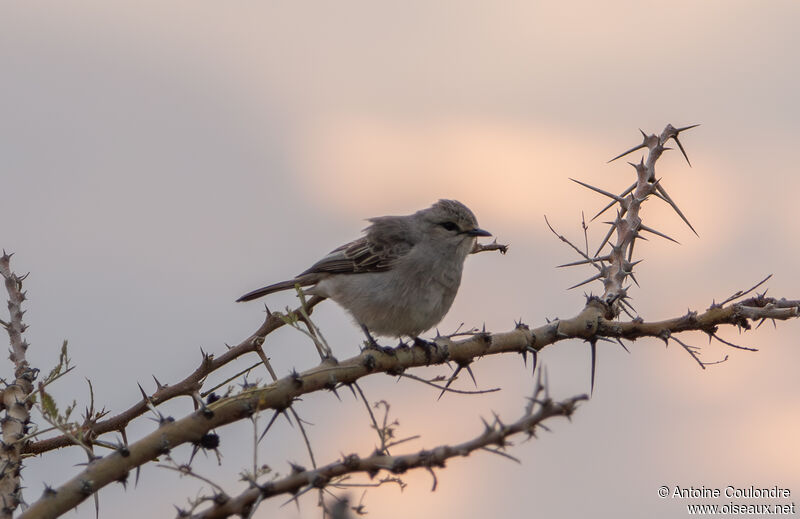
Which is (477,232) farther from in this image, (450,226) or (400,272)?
(400,272)

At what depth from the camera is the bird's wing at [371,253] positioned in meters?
9.06

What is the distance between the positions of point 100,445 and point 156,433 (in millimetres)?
509

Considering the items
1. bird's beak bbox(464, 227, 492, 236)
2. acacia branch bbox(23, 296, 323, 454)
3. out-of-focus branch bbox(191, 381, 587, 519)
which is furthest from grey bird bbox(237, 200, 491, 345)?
out-of-focus branch bbox(191, 381, 587, 519)

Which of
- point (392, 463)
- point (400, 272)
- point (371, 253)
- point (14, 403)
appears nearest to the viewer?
point (392, 463)

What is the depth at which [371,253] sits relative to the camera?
30.1 feet

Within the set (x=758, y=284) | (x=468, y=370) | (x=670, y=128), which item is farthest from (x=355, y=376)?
(x=670, y=128)

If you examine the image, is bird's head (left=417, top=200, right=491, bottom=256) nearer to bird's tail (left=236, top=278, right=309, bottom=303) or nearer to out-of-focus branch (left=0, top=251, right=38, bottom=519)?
bird's tail (left=236, top=278, right=309, bottom=303)

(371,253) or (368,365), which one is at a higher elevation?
(371,253)

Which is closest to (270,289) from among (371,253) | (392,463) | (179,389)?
(371,253)

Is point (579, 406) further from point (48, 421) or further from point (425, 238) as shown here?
point (425, 238)

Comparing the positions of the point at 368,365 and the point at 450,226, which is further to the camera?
the point at 450,226

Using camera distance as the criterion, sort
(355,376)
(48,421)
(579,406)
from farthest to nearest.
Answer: (355,376) → (48,421) → (579,406)

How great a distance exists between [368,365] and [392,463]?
1750mm

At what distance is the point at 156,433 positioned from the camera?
416 cm
